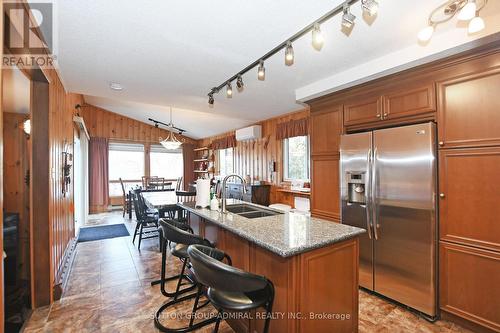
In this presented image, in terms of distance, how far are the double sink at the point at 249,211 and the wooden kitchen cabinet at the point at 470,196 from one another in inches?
57.7

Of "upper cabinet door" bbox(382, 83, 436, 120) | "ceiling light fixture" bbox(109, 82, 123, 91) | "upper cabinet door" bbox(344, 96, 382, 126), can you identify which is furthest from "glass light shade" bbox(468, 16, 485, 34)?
"ceiling light fixture" bbox(109, 82, 123, 91)

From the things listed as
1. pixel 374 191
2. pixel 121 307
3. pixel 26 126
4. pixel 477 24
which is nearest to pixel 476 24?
pixel 477 24

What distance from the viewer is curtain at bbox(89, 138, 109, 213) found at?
7.12m

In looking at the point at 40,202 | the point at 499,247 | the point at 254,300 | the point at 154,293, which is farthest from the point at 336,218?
the point at 40,202

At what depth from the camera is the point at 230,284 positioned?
1.26 meters

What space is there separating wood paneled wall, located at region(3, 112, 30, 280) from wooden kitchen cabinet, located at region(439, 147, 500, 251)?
13.1 ft

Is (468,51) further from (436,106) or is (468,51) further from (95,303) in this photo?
(95,303)

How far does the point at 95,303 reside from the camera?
2.38 metres

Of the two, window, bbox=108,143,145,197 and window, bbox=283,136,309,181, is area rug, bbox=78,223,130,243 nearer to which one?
window, bbox=108,143,145,197

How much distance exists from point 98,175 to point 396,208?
25.4 feet

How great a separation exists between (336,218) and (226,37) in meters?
2.31

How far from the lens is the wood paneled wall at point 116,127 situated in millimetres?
7207

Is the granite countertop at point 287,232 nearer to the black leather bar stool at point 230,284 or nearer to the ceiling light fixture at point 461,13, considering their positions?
the black leather bar stool at point 230,284

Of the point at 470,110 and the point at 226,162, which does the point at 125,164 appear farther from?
the point at 470,110
